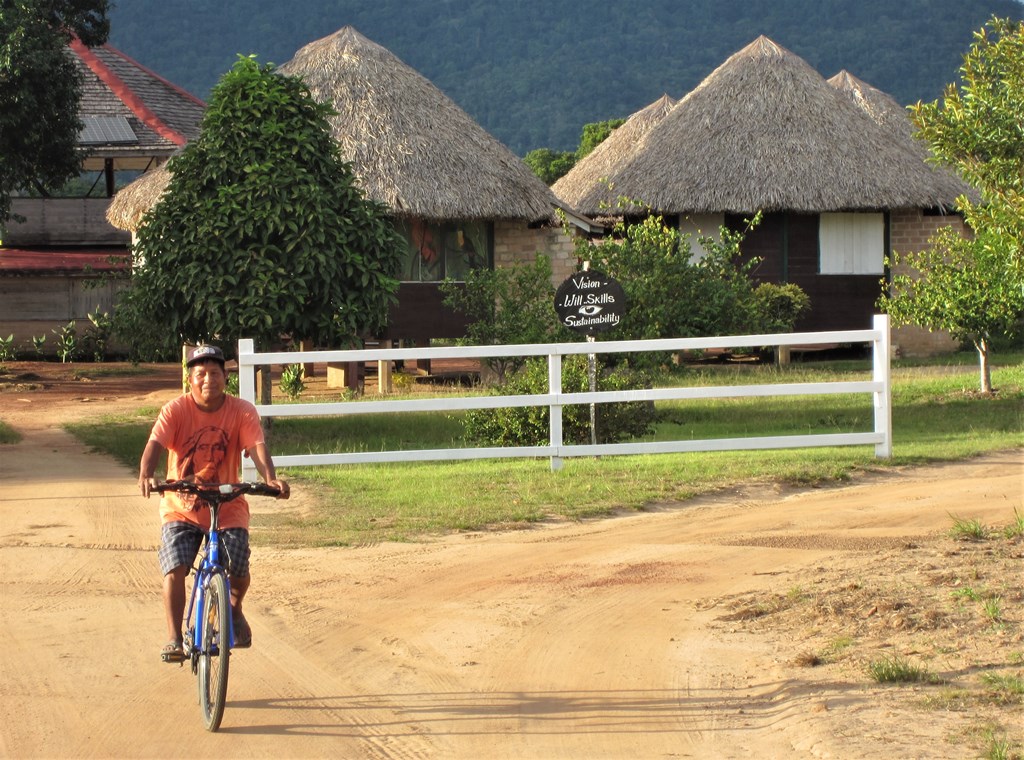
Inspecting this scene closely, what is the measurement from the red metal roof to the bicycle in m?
21.8

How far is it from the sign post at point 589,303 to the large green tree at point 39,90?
12458 mm

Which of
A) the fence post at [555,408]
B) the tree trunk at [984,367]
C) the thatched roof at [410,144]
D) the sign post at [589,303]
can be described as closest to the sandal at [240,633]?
the fence post at [555,408]

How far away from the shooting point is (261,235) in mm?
15258

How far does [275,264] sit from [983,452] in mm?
7518

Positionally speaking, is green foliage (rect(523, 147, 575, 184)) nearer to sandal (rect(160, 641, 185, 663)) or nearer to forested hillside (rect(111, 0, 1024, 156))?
forested hillside (rect(111, 0, 1024, 156))

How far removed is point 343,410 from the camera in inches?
499

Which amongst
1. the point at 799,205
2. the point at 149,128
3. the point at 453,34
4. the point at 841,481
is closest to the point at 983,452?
the point at 841,481

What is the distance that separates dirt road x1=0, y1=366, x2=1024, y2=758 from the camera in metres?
5.66

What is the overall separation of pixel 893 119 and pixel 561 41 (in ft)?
225

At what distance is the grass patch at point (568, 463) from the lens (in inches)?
431

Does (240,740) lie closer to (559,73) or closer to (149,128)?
(149,128)

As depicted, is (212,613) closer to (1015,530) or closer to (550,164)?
(1015,530)

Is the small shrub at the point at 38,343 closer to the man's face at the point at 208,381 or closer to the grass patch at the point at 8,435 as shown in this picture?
the grass patch at the point at 8,435

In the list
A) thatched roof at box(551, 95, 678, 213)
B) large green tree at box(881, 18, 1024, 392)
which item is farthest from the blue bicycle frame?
thatched roof at box(551, 95, 678, 213)
